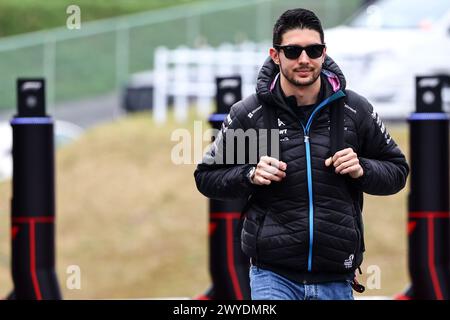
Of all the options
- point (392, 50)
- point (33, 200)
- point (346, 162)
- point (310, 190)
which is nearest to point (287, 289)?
point (310, 190)

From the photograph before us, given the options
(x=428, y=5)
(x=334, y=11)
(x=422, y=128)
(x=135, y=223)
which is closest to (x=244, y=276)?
(x=422, y=128)

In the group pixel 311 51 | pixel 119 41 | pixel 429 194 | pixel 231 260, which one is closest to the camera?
pixel 311 51

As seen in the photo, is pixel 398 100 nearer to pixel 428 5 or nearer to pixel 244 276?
pixel 428 5

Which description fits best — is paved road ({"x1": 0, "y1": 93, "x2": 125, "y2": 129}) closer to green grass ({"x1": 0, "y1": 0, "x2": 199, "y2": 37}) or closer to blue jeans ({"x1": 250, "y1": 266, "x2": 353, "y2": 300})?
green grass ({"x1": 0, "y1": 0, "x2": 199, "y2": 37})

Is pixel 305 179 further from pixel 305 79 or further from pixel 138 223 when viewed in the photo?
pixel 138 223

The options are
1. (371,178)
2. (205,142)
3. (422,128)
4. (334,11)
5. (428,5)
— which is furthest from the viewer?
(334,11)

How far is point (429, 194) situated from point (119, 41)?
44.7ft

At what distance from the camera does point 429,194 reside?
8.63 meters

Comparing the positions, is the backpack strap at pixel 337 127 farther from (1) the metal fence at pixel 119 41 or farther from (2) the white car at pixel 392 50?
(1) the metal fence at pixel 119 41

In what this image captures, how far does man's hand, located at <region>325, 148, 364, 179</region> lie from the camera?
5.49 metres

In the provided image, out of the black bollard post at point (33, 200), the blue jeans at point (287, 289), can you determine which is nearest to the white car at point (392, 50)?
the black bollard post at point (33, 200)

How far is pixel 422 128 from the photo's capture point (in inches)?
338

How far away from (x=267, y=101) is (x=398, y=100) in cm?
1091

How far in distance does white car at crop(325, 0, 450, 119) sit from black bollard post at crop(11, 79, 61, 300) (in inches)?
295
